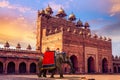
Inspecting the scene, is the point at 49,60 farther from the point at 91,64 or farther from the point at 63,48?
the point at 91,64

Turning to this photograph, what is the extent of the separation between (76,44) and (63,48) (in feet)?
10.2

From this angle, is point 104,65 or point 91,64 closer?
point 91,64

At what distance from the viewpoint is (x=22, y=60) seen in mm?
28484

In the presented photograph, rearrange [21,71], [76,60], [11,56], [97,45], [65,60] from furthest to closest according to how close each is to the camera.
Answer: [97,45] < [76,60] < [21,71] < [11,56] < [65,60]

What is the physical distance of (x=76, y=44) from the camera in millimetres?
32750

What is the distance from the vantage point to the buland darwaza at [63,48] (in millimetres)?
28344

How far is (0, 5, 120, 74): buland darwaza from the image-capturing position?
28.3m

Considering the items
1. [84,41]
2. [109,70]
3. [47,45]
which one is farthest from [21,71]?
[109,70]

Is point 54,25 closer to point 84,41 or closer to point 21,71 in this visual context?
point 84,41

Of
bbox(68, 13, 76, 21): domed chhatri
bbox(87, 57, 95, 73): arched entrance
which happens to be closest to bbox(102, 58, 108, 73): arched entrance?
bbox(87, 57, 95, 73): arched entrance

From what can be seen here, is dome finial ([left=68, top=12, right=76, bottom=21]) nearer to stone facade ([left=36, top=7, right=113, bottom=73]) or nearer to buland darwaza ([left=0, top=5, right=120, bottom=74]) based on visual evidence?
buland darwaza ([left=0, top=5, right=120, bottom=74])

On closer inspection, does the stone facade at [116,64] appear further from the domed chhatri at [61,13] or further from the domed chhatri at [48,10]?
the domed chhatri at [48,10]

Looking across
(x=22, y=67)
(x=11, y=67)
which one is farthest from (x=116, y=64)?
(x=11, y=67)

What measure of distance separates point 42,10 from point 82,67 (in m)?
12.2
